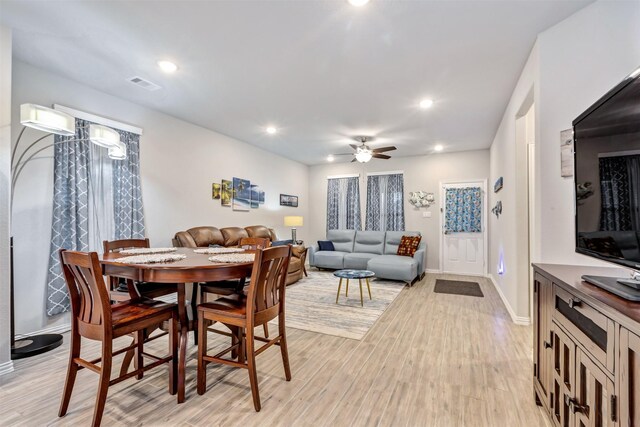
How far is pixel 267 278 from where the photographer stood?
189 cm

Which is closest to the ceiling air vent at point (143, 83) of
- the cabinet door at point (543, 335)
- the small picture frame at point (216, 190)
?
the small picture frame at point (216, 190)

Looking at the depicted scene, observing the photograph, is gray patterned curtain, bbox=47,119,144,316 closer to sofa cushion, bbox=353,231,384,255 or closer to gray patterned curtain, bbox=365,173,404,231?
sofa cushion, bbox=353,231,384,255

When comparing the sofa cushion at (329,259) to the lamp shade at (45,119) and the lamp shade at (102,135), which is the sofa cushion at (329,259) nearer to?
the lamp shade at (102,135)

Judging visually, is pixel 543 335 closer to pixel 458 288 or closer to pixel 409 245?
pixel 458 288

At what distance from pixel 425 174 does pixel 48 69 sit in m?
6.27

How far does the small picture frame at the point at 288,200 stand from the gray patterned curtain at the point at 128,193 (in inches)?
128

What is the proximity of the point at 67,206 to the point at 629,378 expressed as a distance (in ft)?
13.7

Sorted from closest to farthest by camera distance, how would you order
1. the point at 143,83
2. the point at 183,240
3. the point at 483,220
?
the point at 143,83 → the point at 183,240 → the point at 483,220

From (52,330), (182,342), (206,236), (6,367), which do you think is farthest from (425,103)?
(52,330)

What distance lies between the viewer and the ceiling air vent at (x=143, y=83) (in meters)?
3.06

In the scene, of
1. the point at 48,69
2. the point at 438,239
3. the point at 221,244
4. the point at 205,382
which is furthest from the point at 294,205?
the point at 205,382

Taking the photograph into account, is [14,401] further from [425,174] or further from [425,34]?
[425,174]

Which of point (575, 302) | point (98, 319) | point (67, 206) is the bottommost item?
point (98, 319)

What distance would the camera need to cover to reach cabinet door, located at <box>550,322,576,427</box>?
1269 mm
